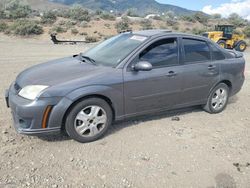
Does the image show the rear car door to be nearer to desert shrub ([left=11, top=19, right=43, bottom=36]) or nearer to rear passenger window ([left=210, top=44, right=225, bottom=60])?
rear passenger window ([left=210, top=44, right=225, bottom=60])

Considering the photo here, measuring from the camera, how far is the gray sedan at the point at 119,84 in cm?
414

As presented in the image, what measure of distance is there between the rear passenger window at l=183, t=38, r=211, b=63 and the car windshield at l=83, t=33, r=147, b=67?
88cm

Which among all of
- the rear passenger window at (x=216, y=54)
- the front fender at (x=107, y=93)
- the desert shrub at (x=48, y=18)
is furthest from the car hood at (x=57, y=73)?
the desert shrub at (x=48, y=18)

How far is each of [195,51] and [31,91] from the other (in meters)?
3.07

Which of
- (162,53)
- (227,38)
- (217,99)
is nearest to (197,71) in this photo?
(162,53)

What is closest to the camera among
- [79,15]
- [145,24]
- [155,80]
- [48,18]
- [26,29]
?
[155,80]

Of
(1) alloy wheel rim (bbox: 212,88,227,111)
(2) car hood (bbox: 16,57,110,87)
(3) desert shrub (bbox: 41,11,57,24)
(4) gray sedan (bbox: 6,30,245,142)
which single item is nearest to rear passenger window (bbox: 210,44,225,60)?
(4) gray sedan (bbox: 6,30,245,142)

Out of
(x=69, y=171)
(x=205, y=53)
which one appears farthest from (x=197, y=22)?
(x=69, y=171)

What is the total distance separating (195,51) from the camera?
18.2ft

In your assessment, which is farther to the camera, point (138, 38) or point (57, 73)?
point (138, 38)

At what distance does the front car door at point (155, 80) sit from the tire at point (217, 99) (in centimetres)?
99

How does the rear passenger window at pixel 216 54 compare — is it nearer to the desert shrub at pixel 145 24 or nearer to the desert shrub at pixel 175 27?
the desert shrub at pixel 145 24

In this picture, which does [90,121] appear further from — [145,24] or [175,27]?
[175,27]

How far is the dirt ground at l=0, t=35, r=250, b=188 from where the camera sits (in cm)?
369
